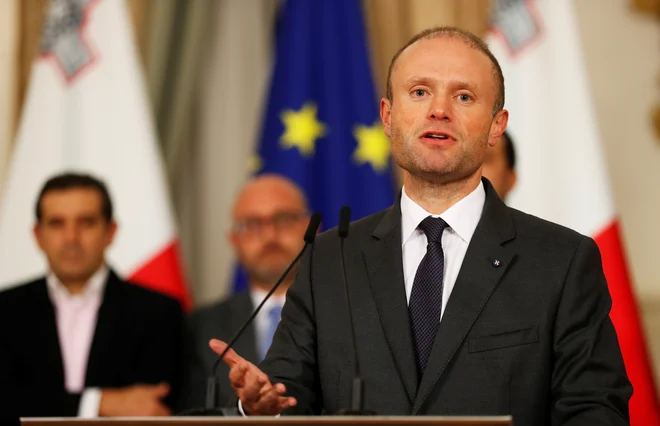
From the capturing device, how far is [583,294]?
2.23 metres

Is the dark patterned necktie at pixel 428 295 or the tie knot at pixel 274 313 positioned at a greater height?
the tie knot at pixel 274 313

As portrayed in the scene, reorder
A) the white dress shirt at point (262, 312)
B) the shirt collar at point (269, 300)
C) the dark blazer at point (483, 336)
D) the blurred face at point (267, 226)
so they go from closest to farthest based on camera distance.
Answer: the dark blazer at point (483, 336)
the white dress shirt at point (262, 312)
the shirt collar at point (269, 300)
the blurred face at point (267, 226)

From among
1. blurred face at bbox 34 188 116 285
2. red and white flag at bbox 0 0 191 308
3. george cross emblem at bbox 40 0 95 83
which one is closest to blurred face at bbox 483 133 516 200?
blurred face at bbox 34 188 116 285

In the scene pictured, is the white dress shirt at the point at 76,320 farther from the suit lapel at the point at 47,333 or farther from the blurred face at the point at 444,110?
the blurred face at the point at 444,110

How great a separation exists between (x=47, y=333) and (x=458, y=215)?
2661 mm

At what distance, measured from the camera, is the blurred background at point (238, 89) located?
5680 mm

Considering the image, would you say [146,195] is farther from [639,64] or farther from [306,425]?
[306,425]

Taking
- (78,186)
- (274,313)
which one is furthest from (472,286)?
(78,186)

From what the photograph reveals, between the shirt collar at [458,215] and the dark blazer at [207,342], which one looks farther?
the dark blazer at [207,342]

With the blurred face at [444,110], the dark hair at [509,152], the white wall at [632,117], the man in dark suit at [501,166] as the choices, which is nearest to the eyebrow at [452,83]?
the blurred face at [444,110]

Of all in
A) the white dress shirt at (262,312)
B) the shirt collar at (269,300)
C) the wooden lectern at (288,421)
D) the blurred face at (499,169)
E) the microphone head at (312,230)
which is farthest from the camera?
the shirt collar at (269,300)

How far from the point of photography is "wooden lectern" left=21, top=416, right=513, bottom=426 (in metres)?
1.71

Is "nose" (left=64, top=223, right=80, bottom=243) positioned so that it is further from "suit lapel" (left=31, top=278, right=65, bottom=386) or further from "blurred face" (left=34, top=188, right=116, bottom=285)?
"suit lapel" (left=31, top=278, right=65, bottom=386)

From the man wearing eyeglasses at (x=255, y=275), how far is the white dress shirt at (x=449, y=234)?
1941 millimetres
